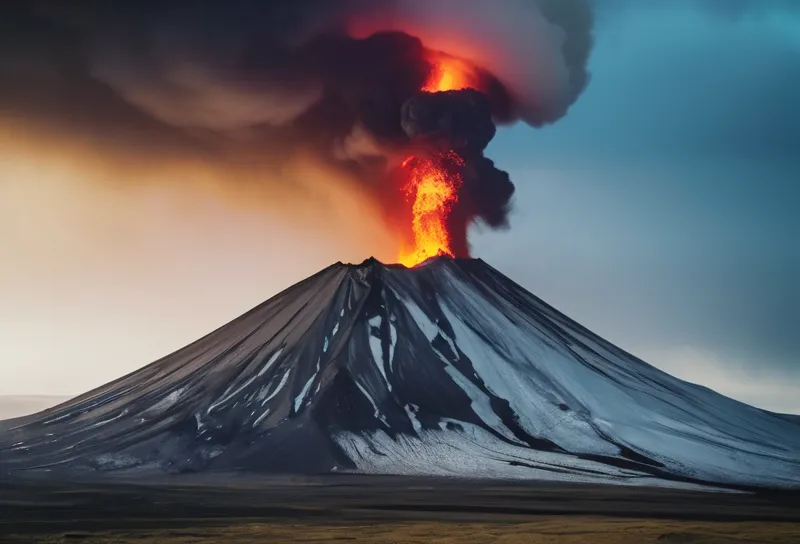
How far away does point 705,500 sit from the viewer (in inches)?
3748

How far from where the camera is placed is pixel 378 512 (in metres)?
76.8

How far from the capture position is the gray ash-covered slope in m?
120

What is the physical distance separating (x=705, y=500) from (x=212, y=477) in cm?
4058

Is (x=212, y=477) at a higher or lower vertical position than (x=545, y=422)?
lower

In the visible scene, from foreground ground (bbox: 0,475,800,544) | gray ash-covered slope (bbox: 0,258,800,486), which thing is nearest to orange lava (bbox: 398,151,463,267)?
gray ash-covered slope (bbox: 0,258,800,486)

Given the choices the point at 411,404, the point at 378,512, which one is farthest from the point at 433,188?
the point at 378,512

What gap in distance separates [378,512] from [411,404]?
175 feet

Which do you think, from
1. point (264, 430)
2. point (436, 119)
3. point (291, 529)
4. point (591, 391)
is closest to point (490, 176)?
point (436, 119)

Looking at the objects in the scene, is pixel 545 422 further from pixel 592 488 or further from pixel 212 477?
pixel 212 477

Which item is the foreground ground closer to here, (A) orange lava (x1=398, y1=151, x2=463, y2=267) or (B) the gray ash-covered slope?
(B) the gray ash-covered slope

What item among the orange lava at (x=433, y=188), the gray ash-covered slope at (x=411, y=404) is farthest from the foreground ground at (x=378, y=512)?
the orange lava at (x=433, y=188)

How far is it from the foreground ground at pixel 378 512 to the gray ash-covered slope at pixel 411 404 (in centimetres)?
1332

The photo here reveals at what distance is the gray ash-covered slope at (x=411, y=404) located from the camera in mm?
119562

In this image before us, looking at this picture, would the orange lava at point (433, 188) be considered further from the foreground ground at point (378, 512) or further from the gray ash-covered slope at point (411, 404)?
the foreground ground at point (378, 512)
